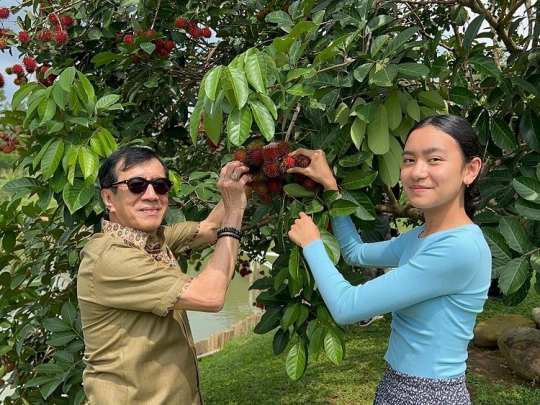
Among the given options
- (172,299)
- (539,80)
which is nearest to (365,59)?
(539,80)

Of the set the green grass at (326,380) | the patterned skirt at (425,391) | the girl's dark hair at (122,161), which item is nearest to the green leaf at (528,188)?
the patterned skirt at (425,391)

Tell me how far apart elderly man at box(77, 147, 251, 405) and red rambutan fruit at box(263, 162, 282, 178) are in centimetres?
18

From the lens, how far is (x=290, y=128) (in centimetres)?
143

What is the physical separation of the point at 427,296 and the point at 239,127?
0.54 meters

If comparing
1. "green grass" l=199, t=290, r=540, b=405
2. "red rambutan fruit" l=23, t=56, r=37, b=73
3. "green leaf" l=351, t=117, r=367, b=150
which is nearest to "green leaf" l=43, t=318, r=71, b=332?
"red rambutan fruit" l=23, t=56, r=37, b=73

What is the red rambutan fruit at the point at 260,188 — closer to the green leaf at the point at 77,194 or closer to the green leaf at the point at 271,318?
the green leaf at the point at 271,318

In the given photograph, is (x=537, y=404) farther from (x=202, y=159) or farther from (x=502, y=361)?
(x=202, y=159)

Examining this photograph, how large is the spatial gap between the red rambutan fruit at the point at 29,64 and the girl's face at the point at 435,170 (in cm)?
203

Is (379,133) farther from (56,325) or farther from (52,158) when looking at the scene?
(56,325)

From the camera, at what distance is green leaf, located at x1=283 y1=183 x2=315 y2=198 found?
4.60 feet

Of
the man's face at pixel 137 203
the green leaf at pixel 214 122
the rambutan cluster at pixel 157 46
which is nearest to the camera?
the green leaf at pixel 214 122

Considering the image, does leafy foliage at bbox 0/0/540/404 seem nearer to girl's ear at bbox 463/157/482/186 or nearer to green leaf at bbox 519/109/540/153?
green leaf at bbox 519/109/540/153

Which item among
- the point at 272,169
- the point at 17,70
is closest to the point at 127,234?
the point at 272,169

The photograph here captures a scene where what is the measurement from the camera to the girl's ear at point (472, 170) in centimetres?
118
